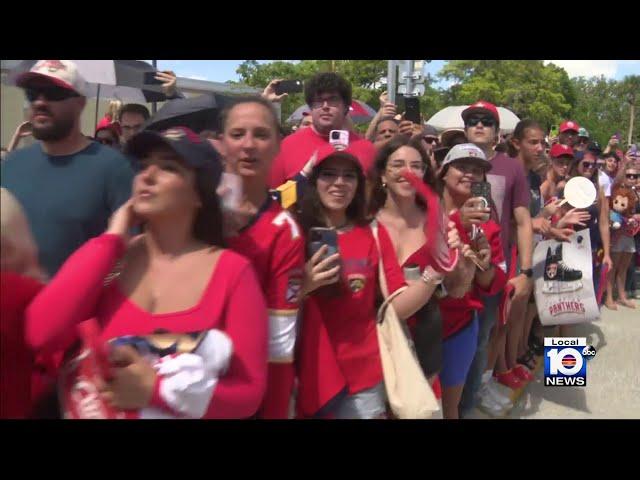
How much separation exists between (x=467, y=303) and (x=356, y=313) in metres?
0.82

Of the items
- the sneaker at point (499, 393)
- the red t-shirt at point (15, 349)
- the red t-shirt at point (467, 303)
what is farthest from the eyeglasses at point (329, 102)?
the sneaker at point (499, 393)

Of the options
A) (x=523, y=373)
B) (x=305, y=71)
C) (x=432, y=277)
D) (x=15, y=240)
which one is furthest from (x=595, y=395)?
(x=15, y=240)

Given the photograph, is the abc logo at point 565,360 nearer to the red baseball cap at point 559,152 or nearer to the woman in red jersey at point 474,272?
the woman in red jersey at point 474,272

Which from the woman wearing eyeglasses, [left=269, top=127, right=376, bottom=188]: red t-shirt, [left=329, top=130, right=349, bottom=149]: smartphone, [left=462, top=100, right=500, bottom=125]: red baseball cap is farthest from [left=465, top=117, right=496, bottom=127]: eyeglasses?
the woman wearing eyeglasses

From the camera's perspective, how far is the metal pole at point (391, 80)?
2.49 metres

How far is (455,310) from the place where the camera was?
8.54ft

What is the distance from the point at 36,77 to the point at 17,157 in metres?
0.23

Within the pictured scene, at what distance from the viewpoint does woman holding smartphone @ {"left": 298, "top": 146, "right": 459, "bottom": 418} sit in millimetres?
1860

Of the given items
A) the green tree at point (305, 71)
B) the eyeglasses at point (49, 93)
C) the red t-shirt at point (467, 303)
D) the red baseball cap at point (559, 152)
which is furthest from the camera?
the red baseball cap at point (559, 152)

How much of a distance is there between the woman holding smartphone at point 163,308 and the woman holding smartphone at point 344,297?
0.42 meters

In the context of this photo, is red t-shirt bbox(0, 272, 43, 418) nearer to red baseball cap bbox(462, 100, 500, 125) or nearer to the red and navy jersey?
the red and navy jersey

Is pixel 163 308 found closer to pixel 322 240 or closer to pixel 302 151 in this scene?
pixel 322 240
